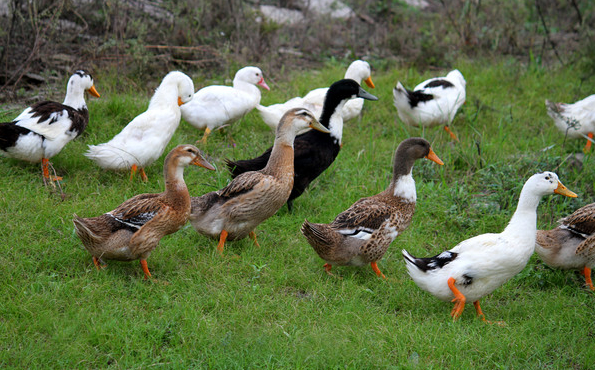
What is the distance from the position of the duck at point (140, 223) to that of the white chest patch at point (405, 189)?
73.6 inches

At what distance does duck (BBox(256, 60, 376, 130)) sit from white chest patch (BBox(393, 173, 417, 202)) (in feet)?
7.88

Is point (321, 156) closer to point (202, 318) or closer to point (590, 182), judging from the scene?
point (202, 318)

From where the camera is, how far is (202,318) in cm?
412

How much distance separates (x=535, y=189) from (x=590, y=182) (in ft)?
8.24

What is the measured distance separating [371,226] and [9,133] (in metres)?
3.71

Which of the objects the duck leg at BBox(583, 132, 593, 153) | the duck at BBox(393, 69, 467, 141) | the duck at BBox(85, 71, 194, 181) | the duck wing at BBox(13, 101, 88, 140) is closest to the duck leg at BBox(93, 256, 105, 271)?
the duck at BBox(85, 71, 194, 181)

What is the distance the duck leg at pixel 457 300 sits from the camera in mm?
4238

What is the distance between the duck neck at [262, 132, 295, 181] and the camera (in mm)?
5230

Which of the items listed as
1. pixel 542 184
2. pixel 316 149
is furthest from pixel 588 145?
pixel 316 149

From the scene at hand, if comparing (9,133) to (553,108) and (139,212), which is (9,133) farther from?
(553,108)

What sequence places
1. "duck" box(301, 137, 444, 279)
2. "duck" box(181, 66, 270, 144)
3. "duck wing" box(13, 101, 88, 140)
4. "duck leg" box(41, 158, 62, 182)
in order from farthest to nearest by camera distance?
"duck" box(181, 66, 270, 144) < "duck leg" box(41, 158, 62, 182) < "duck wing" box(13, 101, 88, 140) < "duck" box(301, 137, 444, 279)

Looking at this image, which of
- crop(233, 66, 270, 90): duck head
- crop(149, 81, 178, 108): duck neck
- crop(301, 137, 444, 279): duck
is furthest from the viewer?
crop(233, 66, 270, 90): duck head

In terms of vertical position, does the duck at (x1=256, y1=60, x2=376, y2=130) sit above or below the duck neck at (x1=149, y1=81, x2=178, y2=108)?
below

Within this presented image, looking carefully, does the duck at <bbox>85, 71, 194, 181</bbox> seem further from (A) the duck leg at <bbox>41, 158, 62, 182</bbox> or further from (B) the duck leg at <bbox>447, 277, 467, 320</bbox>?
(B) the duck leg at <bbox>447, 277, 467, 320</bbox>
